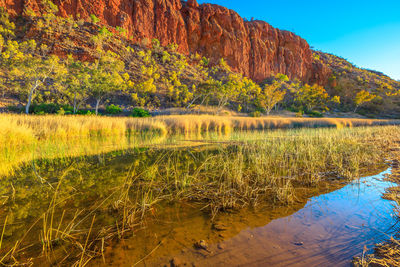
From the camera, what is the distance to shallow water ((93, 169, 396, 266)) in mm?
1571

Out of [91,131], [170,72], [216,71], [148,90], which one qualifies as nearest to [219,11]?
[216,71]

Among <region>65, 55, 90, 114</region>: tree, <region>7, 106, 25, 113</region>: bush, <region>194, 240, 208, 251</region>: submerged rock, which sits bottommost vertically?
<region>194, 240, 208, 251</region>: submerged rock

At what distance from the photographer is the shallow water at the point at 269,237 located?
1.57m

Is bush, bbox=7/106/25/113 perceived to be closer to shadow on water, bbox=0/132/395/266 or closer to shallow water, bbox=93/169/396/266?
shadow on water, bbox=0/132/395/266

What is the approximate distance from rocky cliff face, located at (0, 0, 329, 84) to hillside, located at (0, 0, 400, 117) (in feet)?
1.03

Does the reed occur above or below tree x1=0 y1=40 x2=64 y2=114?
below

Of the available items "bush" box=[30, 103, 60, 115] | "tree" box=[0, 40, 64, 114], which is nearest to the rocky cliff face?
"tree" box=[0, 40, 64, 114]

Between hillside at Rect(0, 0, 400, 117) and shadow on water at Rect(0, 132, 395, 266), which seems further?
hillside at Rect(0, 0, 400, 117)

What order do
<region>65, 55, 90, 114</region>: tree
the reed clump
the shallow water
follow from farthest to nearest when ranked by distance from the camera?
<region>65, 55, 90, 114</region>: tree
the reed clump
the shallow water

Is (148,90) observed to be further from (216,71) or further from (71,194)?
(71,194)

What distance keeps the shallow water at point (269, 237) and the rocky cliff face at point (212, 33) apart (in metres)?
60.4

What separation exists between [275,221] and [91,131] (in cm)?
1074

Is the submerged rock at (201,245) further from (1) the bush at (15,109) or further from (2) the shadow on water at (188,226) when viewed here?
(1) the bush at (15,109)

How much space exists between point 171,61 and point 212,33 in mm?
21556
